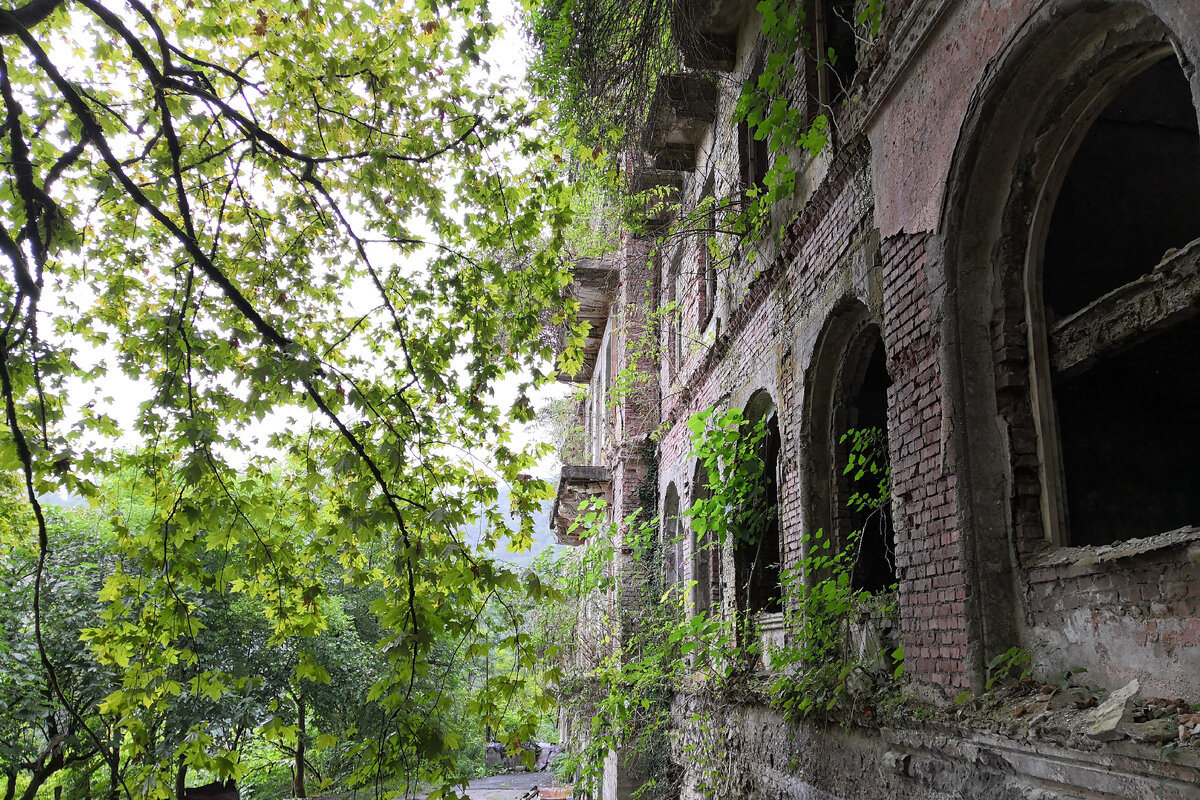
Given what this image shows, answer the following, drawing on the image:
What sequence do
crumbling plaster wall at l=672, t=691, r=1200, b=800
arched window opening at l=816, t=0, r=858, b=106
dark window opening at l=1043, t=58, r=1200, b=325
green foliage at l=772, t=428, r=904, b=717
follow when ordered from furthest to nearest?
arched window opening at l=816, t=0, r=858, b=106 → green foliage at l=772, t=428, r=904, b=717 → dark window opening at l=1043, t=58, r=1200, b=325 → crumbling plaster wall at l=672, t=691, r=1200, b=800

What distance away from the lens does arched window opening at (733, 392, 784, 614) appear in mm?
7930

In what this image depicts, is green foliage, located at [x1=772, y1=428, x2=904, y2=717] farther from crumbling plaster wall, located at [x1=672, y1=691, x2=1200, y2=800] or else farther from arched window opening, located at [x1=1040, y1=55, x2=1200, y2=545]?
arched window opening, located at [x1=1040, y1=55, x2=1200, y2=545]

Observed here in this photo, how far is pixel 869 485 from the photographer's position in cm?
697

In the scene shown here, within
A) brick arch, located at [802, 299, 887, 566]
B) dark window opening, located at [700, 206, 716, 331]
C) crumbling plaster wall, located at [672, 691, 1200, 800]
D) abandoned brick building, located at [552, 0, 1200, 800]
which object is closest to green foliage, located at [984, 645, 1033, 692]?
abandoned brick building, located at [552, 0, 1200, 800]

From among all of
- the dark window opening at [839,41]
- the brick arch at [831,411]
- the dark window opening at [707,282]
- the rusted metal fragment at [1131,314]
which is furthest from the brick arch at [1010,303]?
the dark window opening at [707,282]

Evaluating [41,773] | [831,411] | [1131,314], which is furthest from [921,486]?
[41,773]

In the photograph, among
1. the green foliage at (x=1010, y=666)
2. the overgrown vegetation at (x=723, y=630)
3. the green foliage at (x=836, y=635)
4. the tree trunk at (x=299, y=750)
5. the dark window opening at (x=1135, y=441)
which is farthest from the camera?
the tree trunk at (x=299, y=750)

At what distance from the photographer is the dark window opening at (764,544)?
793cm

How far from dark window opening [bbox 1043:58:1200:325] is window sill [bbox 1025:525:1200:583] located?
6.09 ft

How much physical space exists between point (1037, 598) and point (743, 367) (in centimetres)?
509

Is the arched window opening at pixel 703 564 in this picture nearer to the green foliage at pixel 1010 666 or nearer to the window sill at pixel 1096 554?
the green foliage at pixel 1010 666

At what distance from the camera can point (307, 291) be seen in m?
7.18

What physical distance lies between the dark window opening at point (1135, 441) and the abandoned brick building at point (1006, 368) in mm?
16

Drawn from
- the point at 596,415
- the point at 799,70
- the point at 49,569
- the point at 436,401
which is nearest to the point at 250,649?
the point at 49,569
